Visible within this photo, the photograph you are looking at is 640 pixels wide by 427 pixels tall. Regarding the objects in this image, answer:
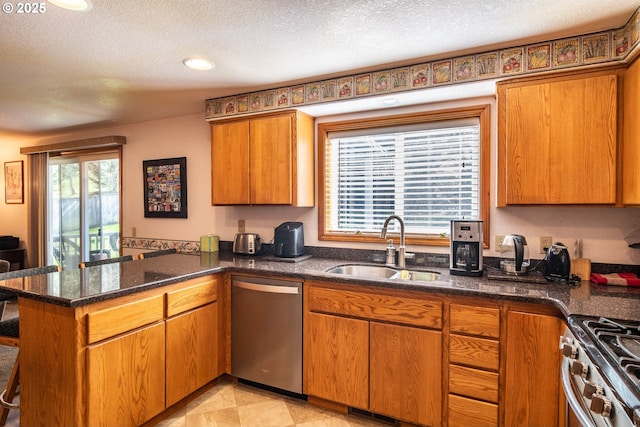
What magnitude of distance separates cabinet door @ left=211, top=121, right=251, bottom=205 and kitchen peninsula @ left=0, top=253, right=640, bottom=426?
2.59ft

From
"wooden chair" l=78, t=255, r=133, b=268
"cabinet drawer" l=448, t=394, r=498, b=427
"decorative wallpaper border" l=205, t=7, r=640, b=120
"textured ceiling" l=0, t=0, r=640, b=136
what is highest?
"textured ceiling" l=0, t=0, r=640, b=136

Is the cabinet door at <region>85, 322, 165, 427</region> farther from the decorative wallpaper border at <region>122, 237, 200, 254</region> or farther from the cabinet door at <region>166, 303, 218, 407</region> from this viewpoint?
the decorative wallpaper border at <region>122, 237, 200, 254</region>

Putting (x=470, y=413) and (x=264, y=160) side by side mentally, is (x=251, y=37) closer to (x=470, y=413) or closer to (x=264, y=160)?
(x=264, y=160)

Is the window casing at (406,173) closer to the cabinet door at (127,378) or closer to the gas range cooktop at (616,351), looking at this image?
the gas range cooktop at (616,351)

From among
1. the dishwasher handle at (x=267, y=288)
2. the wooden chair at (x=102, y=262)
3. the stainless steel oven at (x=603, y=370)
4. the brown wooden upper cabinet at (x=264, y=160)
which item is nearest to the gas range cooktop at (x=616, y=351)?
the stainless steel oven at (x=603, y=370)

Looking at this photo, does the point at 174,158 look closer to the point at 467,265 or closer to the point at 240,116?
the point at 240,116

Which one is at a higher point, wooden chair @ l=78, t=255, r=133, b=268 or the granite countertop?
wooden chair @ l=78, t=255, r=133, b=268

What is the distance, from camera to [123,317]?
71.2 inches

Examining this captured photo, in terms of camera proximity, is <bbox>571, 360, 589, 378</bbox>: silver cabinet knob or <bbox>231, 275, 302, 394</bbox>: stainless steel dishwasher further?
<bbox>231, 275, 302, 394</bbox>: stainless steel dishwasher

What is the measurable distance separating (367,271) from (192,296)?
1.22 metres

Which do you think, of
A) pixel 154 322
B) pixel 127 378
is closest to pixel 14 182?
pixel 154 322

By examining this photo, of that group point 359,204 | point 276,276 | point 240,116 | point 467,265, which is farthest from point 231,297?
point 467,265

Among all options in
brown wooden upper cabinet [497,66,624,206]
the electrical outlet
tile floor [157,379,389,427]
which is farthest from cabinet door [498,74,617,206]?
tile floor [157,379,389,427]

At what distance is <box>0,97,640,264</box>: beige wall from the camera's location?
2059mm
